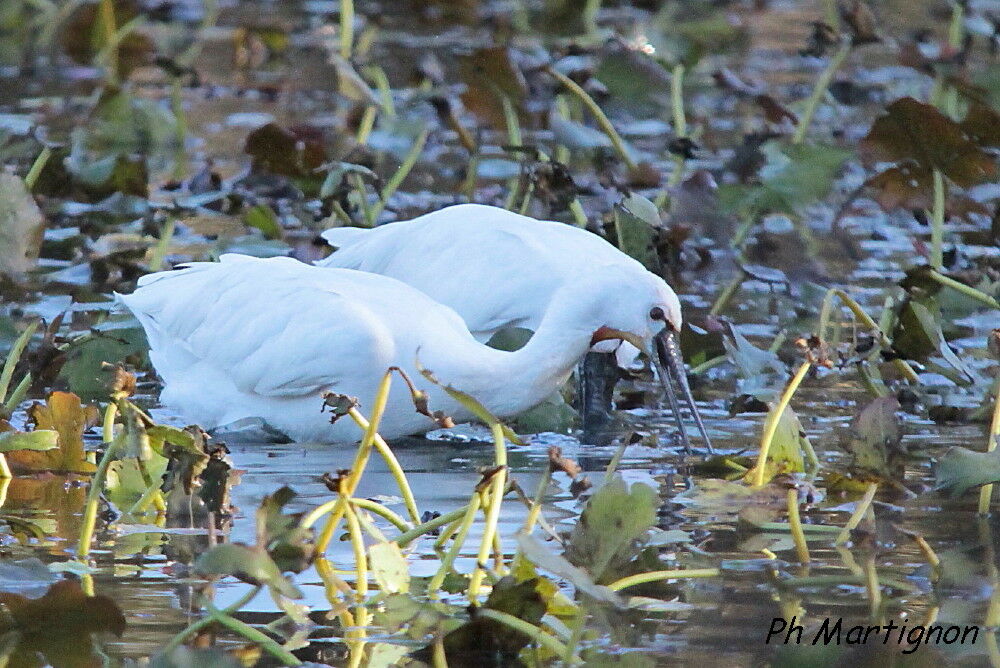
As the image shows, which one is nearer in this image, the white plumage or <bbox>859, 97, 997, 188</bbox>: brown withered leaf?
the white plumage

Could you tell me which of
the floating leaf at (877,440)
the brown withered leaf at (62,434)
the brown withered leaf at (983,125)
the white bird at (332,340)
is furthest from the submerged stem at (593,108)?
the brown withered leaf at (62,434)

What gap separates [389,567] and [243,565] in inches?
24.4

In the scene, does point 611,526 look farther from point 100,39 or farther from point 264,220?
point 100,39

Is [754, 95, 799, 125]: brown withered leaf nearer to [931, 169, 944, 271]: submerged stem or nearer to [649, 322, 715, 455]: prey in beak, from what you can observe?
[931, 169, 944, 271]: submerged stem

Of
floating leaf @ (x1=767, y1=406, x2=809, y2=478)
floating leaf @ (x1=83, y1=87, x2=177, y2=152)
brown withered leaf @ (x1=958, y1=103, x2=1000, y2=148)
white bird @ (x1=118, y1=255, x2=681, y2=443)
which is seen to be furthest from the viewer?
floating leaf @ (x1=83, y1=87, x2=177, y2=152)

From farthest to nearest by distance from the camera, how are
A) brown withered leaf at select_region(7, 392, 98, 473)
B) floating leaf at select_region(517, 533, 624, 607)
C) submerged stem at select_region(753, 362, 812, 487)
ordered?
brown withered leaf at select_region(7, 392, 98, 473) < submerged stem at select_region(753, 362, 812, 487) < floating leaf at select_region(517, 533, 624, 607)

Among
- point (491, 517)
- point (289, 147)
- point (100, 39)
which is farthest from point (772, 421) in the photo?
point (100, 39)

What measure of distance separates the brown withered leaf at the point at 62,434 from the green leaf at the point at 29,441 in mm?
515

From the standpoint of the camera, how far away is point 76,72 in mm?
13078

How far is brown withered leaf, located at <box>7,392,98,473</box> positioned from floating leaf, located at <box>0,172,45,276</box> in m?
1.89

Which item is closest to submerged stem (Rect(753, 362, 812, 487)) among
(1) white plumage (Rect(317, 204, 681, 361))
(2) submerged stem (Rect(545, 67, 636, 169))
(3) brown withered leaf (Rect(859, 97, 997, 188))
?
(1) white plumage (Rect(317, 204, 681, 361))

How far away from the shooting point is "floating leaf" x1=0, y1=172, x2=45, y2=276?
24.2ft

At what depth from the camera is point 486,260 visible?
706 centimetres

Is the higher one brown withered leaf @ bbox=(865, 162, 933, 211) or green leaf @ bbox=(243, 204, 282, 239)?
brown withered leaf @ bbox=(865, 162, 933, 211)
